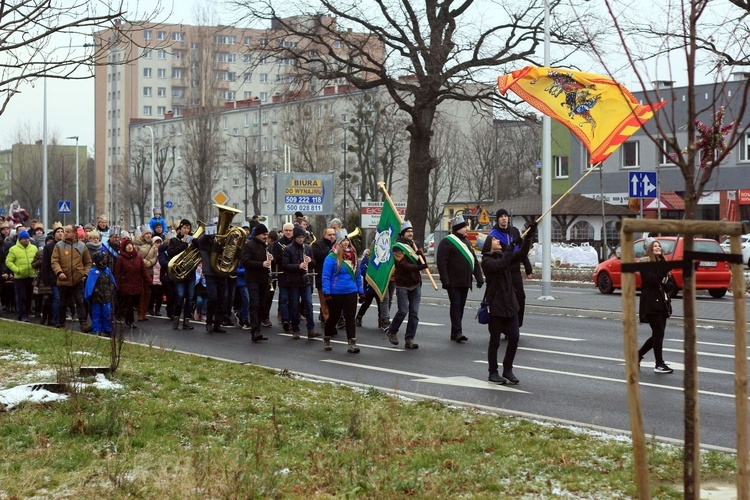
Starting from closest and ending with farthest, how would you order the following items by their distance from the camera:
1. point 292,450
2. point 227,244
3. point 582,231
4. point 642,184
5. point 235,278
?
point 292,450
point 227,244
point 235,278
point 642,184
point 582,231

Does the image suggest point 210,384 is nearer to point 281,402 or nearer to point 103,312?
point 281,402

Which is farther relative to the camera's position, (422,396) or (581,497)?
(422,396)

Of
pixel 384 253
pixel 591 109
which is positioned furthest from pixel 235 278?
pixel 591 109

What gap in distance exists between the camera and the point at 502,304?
12.2 meters

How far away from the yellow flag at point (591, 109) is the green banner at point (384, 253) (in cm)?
509

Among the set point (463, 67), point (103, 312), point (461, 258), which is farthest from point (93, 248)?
point (463, 67)

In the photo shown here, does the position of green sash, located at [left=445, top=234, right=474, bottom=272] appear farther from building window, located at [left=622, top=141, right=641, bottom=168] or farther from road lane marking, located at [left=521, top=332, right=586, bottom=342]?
building window, located at [left=622, top=141, right=641, bottom=168]

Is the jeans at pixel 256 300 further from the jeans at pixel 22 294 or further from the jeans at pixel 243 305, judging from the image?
the jeans at pixel 22 294

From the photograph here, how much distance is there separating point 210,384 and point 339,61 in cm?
2429

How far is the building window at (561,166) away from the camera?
2618 inches

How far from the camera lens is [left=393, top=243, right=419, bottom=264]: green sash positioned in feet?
54.9

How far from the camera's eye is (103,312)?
Result: 59.1 ft

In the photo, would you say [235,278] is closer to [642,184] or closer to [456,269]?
[456,269]

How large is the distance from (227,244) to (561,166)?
165 ft
